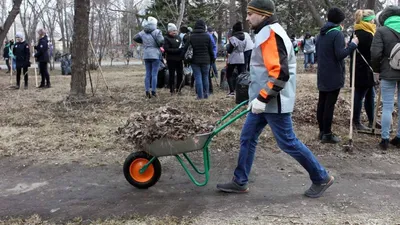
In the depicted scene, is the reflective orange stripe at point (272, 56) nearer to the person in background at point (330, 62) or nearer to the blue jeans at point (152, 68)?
the person in background at point (330, 62)

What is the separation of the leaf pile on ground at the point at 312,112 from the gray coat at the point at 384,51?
5.87 feet

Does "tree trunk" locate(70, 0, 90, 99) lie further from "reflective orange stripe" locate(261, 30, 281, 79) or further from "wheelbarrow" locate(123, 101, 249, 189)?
"reflective orange stripe" locate(261, 30, 281, 79)

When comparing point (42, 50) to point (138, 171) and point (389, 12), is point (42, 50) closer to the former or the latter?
point (138, 171)

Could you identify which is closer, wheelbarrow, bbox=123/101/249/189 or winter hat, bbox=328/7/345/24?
wheelbarrow, bbox=123/101/249/189

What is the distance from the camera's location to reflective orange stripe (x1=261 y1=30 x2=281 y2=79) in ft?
11.8

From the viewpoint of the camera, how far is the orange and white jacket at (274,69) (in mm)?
3598

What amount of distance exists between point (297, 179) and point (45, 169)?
3.01 meters

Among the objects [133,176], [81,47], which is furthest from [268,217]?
[81,47]

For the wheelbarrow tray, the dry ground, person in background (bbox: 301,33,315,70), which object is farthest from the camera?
person in background (bbox: 301,33,315,70)

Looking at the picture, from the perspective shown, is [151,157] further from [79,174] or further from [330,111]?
[330,111]

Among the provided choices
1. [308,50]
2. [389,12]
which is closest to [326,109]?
[389,12]

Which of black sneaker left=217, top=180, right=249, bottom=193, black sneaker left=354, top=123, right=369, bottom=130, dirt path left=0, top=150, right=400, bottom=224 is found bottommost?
dirt path left=0, top=150, right=400, bottom=224

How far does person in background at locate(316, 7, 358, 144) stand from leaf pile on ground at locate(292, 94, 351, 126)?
4.12 feet

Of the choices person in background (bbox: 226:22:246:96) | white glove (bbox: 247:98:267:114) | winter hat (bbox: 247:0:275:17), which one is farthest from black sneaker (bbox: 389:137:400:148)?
person in background (bbox: 226:22:246:96)
